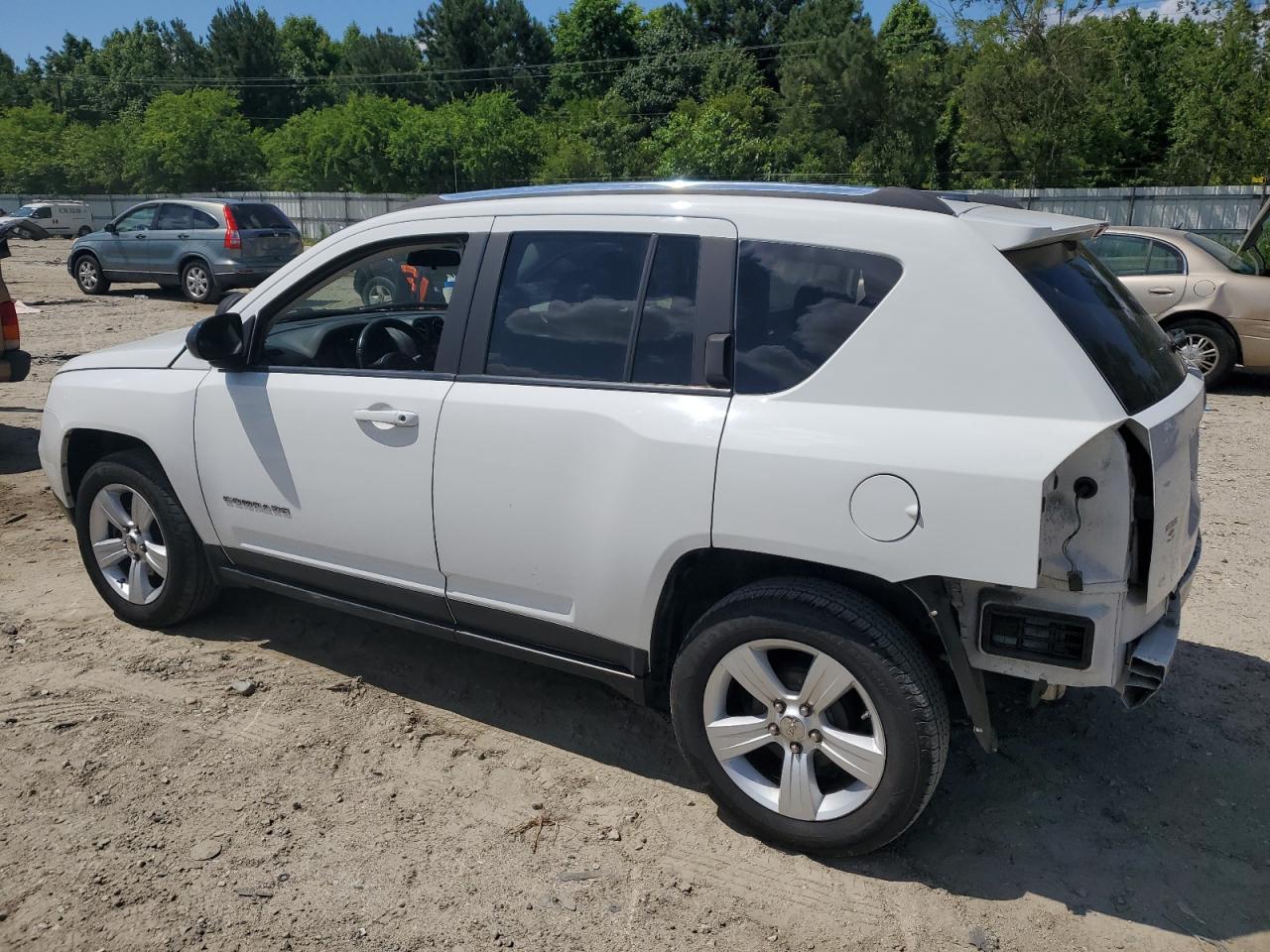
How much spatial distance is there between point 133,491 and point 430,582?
65.5 inches

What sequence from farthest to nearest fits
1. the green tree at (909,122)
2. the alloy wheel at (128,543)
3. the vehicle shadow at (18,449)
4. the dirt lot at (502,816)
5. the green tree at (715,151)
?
1. the green tree at (909,122)
2. the green tree at (715,151)
3. the vehicle shadow at (18,449)
4. the alloy wheel at (128,543)
5. the dirt lot at (502,816)

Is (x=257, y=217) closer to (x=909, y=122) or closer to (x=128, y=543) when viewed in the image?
(x=128, y=543)

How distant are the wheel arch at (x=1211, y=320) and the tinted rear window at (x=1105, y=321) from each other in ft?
25.9

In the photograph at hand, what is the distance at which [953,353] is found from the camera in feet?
9.15

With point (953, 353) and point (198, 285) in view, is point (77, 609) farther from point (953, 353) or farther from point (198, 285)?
point (198, 285)

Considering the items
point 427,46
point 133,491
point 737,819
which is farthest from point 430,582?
point 427,46

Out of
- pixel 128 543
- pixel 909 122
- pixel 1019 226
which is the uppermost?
pixel 909 122

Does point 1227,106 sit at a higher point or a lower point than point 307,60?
lower

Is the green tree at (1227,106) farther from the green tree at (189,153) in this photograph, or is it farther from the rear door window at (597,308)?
the green tree at (189,153)

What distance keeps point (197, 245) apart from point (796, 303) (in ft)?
54.9

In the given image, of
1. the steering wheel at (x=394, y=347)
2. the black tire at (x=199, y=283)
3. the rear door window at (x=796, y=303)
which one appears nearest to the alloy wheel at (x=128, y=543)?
the steering wheel at (x=394, y=347)

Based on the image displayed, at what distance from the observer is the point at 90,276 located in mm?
19016

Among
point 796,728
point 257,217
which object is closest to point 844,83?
point 257,217

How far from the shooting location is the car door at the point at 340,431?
3633 mm
